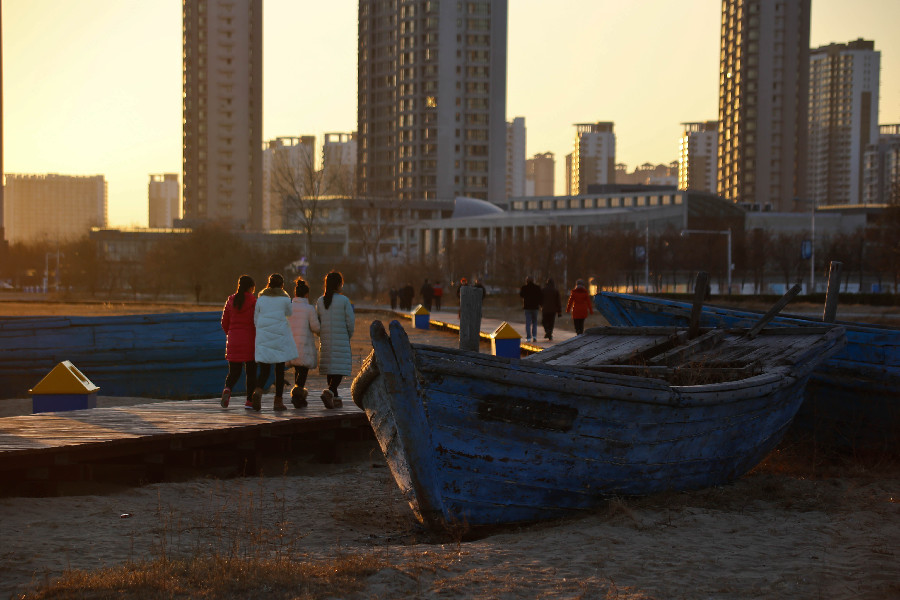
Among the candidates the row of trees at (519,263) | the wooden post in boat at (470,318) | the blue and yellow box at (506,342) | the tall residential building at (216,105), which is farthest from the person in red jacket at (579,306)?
the tall residential building at (216,105)

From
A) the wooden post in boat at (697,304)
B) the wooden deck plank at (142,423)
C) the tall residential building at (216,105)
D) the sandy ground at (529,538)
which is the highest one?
the tall residential building at (216,105)

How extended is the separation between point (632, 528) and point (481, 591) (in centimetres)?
202

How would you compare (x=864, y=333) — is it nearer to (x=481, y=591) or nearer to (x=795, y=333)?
(x=795, y=333)

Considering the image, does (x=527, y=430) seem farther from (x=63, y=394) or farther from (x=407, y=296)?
(x=407, y=296)

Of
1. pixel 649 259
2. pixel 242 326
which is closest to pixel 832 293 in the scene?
pixel 242 326

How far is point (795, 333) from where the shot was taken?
12148 millimetres

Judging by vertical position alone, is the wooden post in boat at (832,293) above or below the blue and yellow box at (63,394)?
above

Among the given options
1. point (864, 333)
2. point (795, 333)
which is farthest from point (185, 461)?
point (864, 333)

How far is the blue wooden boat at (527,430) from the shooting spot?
7.68 m

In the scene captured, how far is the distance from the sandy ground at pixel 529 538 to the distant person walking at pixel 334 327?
4.89 ft

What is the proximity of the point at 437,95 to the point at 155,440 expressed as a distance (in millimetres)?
136404

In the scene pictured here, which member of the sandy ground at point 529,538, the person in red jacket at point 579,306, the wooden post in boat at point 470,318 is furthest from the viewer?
the person in red jacket at point 579,306

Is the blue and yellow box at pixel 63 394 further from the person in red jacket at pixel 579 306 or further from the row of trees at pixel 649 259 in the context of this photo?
the row of trees at pixel 649 259

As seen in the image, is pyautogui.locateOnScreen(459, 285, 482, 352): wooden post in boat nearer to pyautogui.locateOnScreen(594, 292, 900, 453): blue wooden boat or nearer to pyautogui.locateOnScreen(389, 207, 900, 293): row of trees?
pyautogui.locateOnScreen(594, 292, 900, 453): blue wooden boat
